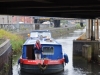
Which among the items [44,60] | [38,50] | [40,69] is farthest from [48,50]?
[40,69]

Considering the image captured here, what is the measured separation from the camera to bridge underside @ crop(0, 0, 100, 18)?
11.8m

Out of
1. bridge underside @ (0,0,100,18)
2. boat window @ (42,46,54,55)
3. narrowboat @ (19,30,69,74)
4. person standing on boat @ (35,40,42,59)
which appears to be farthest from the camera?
boat window @ (42,46,54,55)

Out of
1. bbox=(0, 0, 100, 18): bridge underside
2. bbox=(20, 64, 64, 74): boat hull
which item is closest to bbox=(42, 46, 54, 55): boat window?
bbox=(20, 64, 64, 74): boat hull

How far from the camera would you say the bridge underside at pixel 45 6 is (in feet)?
38.8

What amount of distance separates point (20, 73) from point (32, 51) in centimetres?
220

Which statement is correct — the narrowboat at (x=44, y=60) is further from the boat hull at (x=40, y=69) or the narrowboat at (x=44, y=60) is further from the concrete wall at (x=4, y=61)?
the concrete wall at (x=4, y=61)

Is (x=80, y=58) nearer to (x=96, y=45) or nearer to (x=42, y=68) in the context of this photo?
(x=96, y=45)

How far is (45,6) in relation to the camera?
13.5 m

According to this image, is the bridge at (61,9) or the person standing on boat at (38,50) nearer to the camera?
the bridge at (61,9)

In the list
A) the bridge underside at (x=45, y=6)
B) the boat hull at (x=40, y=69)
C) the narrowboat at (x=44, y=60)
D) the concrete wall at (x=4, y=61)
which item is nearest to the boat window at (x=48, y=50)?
the narrowboat at (x=44, y=60)

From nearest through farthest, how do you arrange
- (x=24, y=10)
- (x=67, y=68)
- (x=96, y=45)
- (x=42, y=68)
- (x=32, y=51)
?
1. (x=24, y=10)
2. (x=42, y=68)
3. (x=32, y=51)
4. (x=67, y=68)
5. (x=96, y=45)

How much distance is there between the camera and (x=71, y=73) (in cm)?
2352

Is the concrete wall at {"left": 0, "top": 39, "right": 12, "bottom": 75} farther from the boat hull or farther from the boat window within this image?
the boat window

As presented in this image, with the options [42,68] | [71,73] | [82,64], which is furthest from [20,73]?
[82,64]
